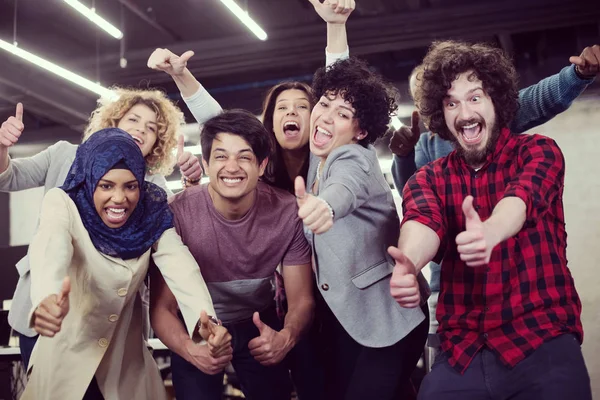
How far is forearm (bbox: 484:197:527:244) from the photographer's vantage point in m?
1.77

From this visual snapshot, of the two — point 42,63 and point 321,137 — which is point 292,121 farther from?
point 42,63

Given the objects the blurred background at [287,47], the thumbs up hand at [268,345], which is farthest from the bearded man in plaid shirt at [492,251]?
the blurred background at [287,47]

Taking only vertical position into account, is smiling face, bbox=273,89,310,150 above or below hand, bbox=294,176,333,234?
above

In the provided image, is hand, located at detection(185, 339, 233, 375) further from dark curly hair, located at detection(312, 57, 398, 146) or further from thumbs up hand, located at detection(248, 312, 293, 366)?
dark curly hair, located at detection(312, 57, 398, 146)

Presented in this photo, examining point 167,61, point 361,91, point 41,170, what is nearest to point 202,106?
point 167,61

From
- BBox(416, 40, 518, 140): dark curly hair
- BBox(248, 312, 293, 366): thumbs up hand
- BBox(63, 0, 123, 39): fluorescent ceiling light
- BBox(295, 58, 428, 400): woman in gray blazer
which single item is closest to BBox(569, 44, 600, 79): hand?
BBox(416, 40, 518, 140): dark curly hair

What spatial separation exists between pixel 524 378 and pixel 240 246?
1243 mm

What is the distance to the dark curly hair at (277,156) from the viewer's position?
3.06 m

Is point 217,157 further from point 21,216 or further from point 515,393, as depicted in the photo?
point 21,216

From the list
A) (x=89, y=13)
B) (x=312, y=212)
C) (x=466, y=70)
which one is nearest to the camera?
(x=312, y=212)

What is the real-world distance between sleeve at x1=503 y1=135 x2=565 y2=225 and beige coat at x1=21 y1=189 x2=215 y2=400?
115 cm

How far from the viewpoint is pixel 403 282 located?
Result: 183 centimetres

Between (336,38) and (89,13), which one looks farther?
(89,13)

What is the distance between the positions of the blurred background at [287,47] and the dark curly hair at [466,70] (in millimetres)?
4732
